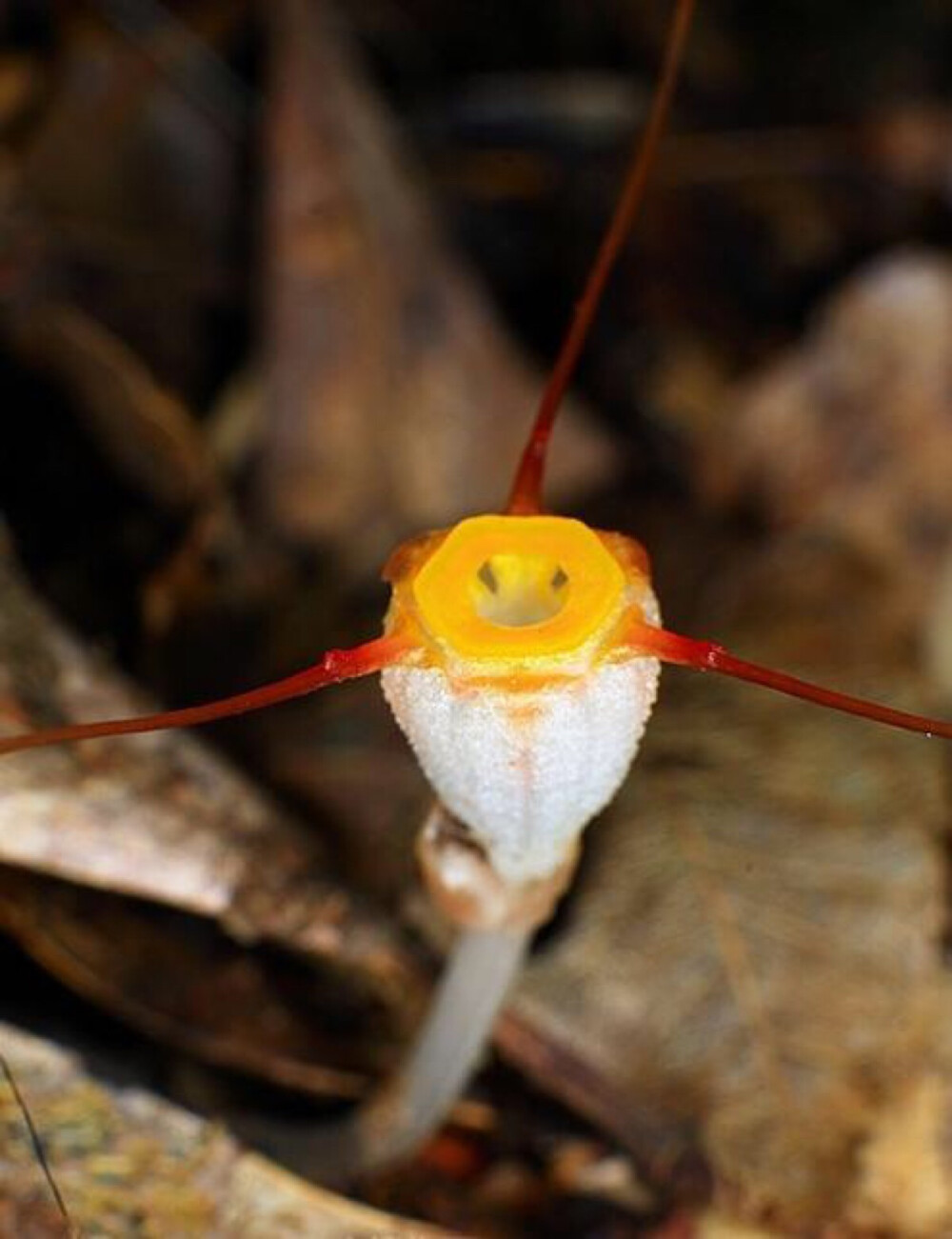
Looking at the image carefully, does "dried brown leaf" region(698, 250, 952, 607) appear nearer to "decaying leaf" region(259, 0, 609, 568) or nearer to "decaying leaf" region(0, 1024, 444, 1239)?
"decaying leaf" region(259, 0, 609, 568)

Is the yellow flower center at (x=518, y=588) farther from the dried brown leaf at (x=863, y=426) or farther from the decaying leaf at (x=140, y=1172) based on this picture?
the dried brown leaf at (x=863, y=426)

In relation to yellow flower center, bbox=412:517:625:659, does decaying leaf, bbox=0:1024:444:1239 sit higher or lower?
lower

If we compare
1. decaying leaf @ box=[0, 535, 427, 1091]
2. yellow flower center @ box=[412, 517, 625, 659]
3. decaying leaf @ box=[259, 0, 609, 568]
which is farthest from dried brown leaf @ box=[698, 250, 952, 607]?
yellow flower center @ box=[412, 517, 625, 659]

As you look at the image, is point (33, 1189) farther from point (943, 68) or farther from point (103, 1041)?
point (943, 68)

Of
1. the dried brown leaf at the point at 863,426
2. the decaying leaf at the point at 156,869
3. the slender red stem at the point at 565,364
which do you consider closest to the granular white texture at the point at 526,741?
the slender red stem at the point at 565,364

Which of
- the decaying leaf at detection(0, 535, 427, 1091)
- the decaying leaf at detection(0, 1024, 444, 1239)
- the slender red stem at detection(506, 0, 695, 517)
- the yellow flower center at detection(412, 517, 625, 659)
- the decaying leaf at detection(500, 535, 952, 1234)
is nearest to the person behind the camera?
the yellow flower center at detection(412, 517, 625, 659)

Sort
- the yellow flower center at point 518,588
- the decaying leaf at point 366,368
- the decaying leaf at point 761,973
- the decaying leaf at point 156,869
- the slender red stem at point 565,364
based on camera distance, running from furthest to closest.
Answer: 1. the decaying leaf at point 366,368
2. the decaying leaf at point 761,973
3. the decaying leaf at point 156,869
4. the slender red stem at point 565,364
5. the yellow flower center at point 518,588
